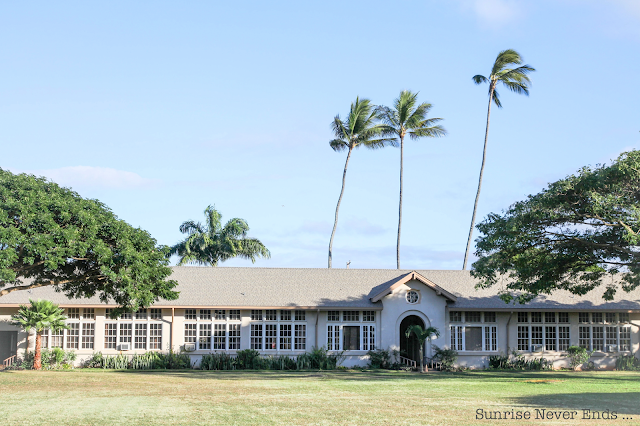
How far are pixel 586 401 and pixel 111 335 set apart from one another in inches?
869

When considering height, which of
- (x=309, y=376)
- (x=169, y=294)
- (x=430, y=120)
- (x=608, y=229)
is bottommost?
(x=309, y=376)

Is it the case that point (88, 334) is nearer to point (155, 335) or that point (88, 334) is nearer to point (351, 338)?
point (155, 335)

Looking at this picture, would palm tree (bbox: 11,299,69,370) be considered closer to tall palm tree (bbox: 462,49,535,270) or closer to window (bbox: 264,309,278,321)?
window (bbox: 264,309,278,321)

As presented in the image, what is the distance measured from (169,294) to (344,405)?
11.2 m

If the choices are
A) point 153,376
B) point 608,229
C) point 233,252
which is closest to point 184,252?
point 233,252

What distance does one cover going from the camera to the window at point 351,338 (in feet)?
109

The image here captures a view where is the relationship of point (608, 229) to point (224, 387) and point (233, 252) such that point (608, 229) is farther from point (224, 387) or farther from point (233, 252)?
point (233, 252)

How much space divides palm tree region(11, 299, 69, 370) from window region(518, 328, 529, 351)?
21364 millimetres

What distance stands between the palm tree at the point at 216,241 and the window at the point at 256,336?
16.3 m

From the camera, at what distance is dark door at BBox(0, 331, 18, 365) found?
3250cm

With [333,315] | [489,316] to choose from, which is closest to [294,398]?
[333,315]

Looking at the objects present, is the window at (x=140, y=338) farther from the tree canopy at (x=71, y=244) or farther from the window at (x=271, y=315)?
the tree canopy at (x=71, y=244)

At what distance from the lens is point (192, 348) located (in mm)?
32656

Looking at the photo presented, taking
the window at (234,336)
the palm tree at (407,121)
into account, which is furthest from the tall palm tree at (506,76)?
the window at (234,336)
